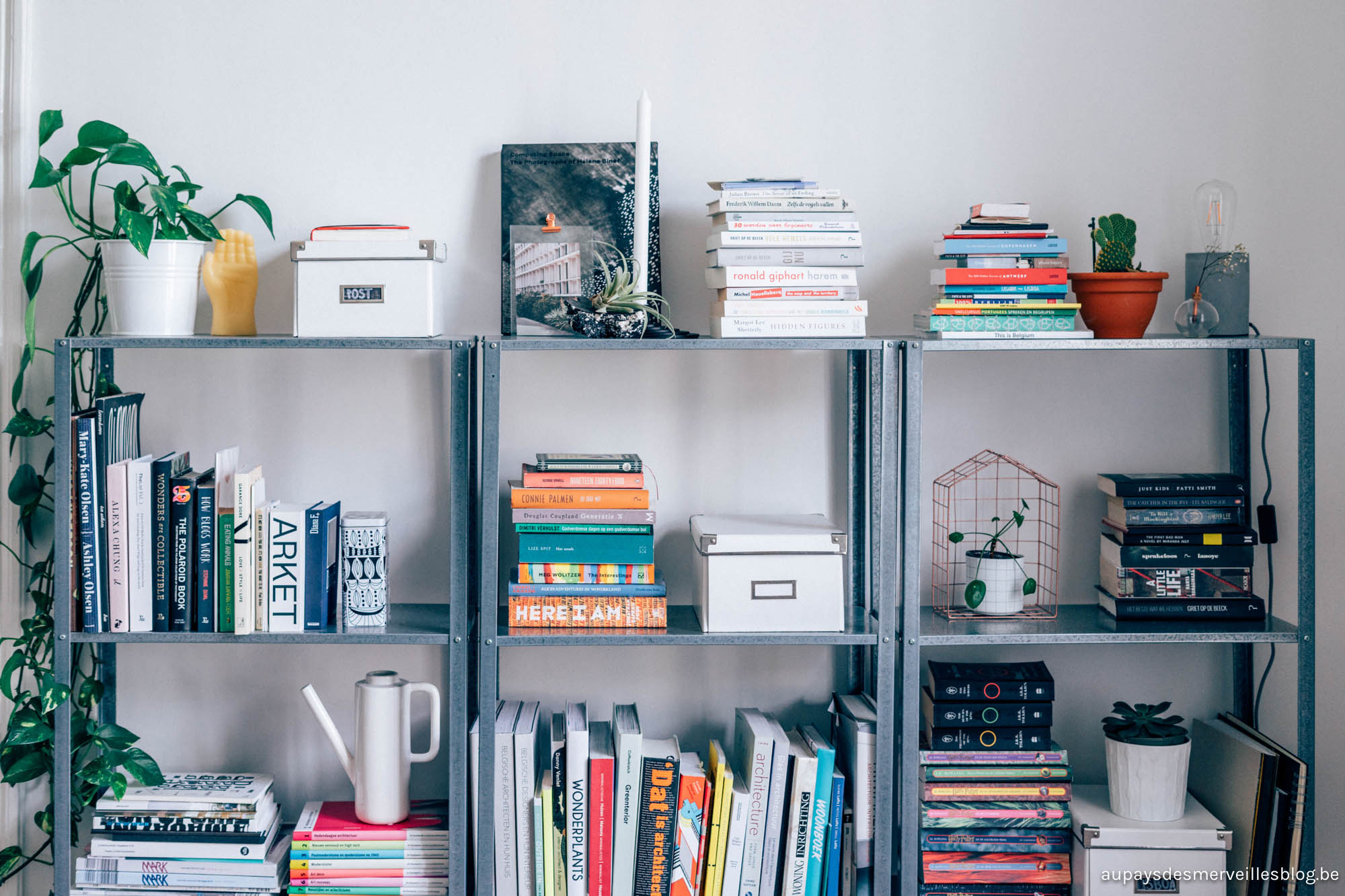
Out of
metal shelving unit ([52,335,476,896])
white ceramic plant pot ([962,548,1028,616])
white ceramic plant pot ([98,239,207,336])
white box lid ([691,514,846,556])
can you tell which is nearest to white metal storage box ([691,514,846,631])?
white box lid ([691,514,846,556])

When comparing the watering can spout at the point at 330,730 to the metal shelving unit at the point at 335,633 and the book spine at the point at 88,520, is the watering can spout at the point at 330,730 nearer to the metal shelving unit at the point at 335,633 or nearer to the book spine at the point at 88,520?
the metal shelving unit at the point at 335,633

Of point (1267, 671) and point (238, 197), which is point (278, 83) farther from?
point (1267, 671)

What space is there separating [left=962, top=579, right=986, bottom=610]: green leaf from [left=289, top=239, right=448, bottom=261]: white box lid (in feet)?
3.77

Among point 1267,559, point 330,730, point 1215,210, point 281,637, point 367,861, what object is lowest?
point 367,861

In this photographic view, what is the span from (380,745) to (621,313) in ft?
2.89

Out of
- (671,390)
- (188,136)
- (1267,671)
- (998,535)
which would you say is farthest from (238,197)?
(1267,671)

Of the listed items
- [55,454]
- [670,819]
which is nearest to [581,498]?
[670,819]

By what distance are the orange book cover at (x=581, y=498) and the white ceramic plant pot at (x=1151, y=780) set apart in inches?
38.1

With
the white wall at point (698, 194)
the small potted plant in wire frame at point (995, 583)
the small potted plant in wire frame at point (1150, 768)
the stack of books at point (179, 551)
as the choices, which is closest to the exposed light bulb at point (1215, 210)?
the white wall at point (698, 194)

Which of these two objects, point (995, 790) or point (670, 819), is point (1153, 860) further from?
point (670, 819)

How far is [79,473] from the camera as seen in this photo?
1.90 meters

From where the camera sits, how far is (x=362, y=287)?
6.36ft

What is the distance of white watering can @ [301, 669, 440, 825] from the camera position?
201 centimetres

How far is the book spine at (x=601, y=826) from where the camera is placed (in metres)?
1.94
